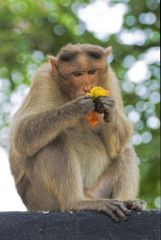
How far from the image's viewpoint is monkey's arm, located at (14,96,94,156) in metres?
6.76

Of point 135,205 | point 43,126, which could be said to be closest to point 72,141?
point 43,126

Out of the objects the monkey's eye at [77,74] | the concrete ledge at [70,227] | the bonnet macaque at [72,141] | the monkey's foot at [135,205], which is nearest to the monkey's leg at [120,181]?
the bonnet macaque at [72,141]

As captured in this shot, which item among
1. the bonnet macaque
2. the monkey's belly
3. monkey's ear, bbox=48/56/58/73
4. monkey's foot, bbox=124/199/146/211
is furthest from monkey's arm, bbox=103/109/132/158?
monkey's foot, bbox=124/199/146/211

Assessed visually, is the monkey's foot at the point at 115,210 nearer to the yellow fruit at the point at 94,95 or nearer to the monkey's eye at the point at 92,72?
the yellow fruit at the point at 94,95

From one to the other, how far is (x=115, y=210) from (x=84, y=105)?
105 cm

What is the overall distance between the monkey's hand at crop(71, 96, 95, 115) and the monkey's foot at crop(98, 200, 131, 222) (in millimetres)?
834

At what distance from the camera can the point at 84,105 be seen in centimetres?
659

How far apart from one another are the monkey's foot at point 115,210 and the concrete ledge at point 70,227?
15cm

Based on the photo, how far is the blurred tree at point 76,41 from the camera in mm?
11609

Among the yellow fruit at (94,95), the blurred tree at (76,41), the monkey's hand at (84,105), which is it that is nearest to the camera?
the monkey's hand at (84,105)

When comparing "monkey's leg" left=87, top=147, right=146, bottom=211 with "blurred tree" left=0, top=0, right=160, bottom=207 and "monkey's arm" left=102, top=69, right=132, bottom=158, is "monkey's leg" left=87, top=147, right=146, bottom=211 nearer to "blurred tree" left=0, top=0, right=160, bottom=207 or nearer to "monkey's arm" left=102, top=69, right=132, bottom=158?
"monkey's arm" left=102, top=69, right=132, bottom=158

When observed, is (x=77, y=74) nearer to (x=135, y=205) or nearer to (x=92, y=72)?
(x=92, y=72)

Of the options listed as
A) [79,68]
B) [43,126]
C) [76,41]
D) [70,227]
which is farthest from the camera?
[76,41]

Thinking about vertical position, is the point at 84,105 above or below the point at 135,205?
above
